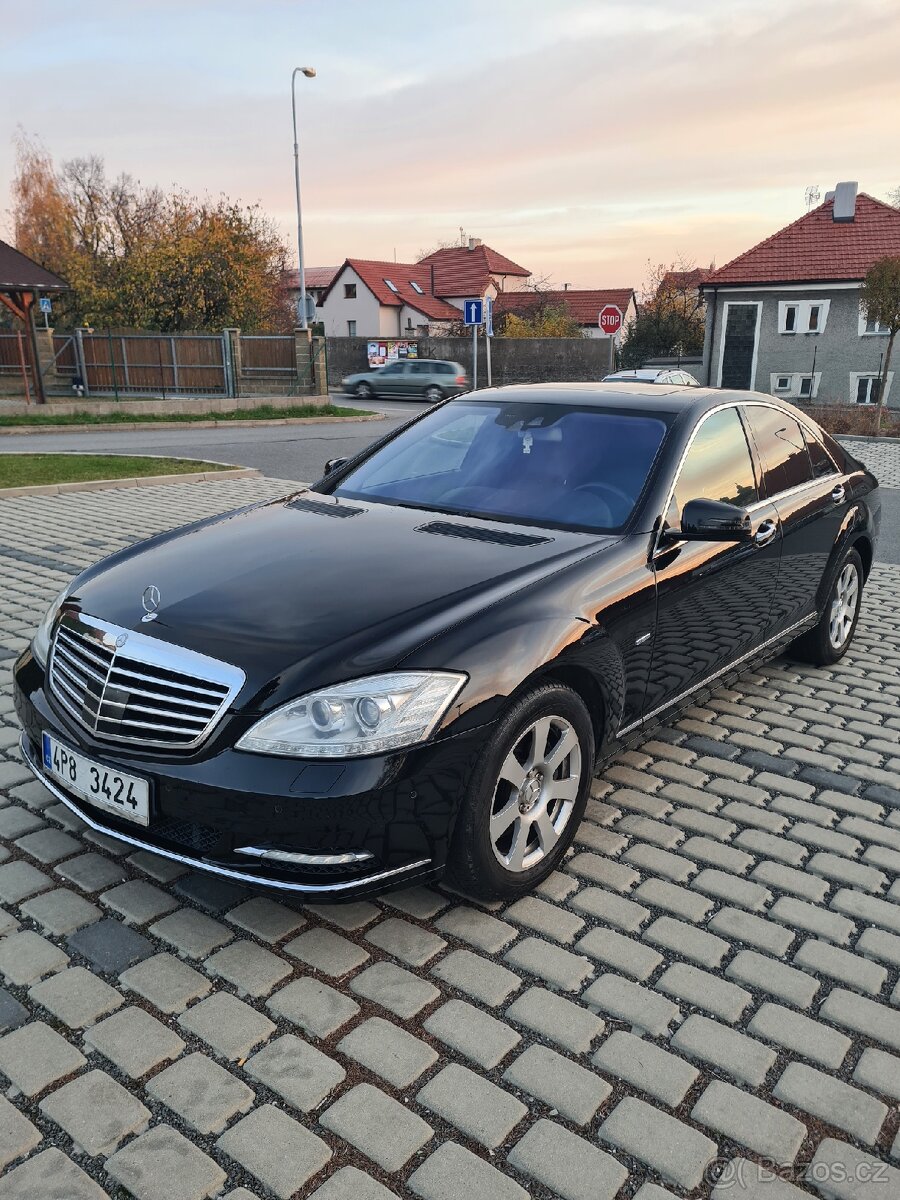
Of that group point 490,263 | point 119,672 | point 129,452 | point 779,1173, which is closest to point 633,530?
point 119,672

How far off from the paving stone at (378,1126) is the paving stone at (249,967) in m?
0.49

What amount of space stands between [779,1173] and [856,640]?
4.76 metres

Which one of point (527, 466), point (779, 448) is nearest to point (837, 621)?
point (779, 448)

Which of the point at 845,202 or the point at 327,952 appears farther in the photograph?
the point at 845,202

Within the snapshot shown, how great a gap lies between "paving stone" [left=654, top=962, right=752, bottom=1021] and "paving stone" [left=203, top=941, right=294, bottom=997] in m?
1.13

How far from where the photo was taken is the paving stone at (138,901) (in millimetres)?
3008

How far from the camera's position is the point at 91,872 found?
325 centimetres

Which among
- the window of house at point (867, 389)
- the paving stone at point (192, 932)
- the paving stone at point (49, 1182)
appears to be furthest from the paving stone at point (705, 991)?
the window of house at point (867, 389)

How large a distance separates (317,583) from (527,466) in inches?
51.6

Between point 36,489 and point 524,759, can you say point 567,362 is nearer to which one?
point 36,489

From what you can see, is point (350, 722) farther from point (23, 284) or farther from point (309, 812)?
point (23, 284)

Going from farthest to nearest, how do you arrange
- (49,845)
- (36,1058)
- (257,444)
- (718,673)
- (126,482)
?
(257,444)
(126,482)
(718,673)
(49,845)
(36,1058)

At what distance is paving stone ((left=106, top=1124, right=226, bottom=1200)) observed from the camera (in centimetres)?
205

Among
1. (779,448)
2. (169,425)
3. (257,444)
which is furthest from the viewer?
(169,425)
